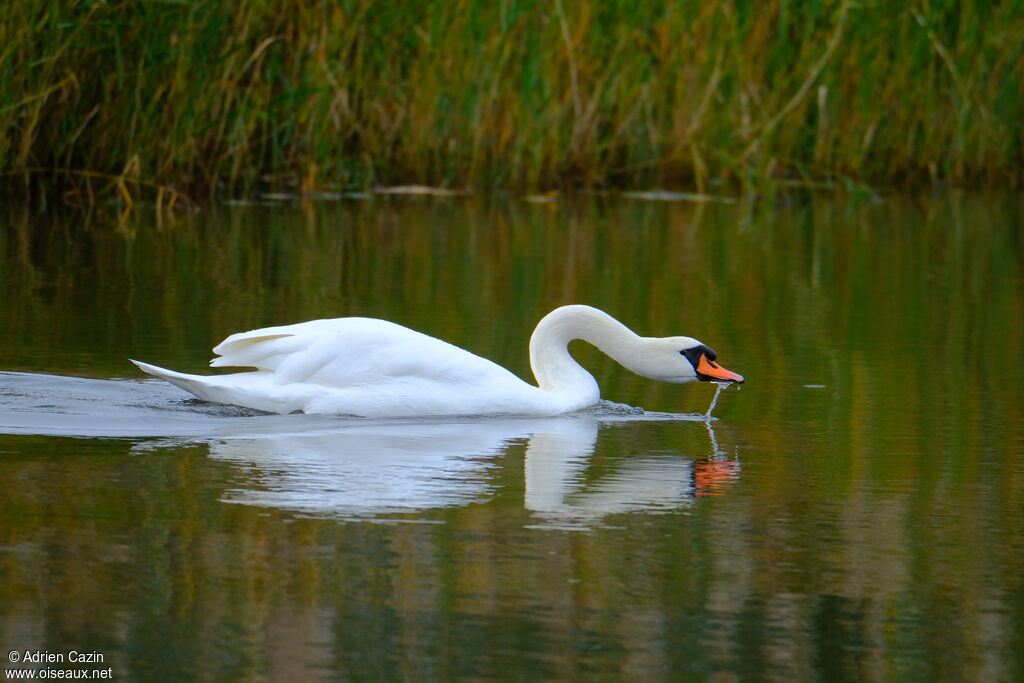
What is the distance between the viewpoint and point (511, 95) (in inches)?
550

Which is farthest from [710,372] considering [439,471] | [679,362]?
[439,471]

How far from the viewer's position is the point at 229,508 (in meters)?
4.47

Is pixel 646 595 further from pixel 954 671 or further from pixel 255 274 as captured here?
pixel 255 274

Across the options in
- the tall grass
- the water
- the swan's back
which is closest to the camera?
the water

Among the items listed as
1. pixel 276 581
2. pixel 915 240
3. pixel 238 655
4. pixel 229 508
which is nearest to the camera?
pixel 238 655

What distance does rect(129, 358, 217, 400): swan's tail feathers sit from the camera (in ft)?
19.6

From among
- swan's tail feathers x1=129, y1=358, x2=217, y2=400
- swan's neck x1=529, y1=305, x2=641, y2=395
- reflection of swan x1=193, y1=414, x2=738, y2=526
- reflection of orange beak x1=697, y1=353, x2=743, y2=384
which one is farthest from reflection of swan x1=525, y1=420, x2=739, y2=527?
swan's tail feathers x1=129, y1=358, x2=217, y2=400

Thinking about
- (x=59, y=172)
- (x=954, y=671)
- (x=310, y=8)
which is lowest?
(x=954, y=671)

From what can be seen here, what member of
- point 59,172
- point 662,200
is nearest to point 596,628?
point 59,172

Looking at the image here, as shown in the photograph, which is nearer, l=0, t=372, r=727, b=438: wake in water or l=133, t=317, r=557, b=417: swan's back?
l=0, t=372, r=727, b=438: wake in water

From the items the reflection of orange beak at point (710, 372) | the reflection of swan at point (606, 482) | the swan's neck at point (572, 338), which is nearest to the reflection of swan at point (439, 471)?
the reflection of swan at point (606, 482)

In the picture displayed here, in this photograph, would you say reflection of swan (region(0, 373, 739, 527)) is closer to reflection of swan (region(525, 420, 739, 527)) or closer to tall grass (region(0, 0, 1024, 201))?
reflection of swan (region(525, 420, 739, 527))

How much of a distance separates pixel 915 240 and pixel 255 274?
15.7ft

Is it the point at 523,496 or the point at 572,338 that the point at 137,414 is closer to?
the point at 572,338
